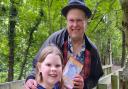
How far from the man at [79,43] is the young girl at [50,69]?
262 mm

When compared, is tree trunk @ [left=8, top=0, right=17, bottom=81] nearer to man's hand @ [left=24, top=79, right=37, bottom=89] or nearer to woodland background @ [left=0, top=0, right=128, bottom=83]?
woodland background @ [left=0, top=0, right=128, bottom=83]

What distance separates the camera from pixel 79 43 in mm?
3367

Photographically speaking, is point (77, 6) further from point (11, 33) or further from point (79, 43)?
point (11, 33)

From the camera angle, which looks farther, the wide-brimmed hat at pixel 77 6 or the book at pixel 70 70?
the wide-brimmed hat at pixel 77 6

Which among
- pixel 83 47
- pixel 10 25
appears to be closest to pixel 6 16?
pixel 10 25

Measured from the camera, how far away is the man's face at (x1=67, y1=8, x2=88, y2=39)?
10.7 feet

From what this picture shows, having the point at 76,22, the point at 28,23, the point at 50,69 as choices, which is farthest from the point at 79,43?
the point at 28,23

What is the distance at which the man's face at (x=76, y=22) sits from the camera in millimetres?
3256

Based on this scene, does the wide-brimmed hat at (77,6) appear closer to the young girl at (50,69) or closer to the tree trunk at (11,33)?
the young girl at (50,69)

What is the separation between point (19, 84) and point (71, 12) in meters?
5.65

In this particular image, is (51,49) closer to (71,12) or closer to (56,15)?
(71,12)

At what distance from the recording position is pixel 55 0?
9.87 meters

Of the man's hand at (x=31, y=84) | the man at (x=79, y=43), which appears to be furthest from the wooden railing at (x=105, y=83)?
the man's hand at (x=31, y=84)

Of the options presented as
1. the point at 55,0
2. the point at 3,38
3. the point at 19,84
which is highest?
the point at 55,0
